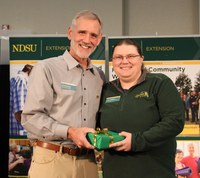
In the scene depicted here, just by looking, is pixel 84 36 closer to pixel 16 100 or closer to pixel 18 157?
pixel 16 100

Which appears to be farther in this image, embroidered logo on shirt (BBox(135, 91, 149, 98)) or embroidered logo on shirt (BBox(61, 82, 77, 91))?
embroidered logo on shirt (BBox(61, 82, 77, 91))

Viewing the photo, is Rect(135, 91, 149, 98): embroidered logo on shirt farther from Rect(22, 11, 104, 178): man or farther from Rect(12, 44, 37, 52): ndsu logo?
Answer: Rect(12, 44, 37, 52): ndsu logo

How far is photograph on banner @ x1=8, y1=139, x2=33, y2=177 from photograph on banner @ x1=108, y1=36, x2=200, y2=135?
1308 millimetres

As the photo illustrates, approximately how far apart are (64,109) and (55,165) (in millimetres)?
335

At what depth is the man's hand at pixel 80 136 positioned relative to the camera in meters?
1.74

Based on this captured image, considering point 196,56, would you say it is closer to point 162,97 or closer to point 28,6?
point 162,97

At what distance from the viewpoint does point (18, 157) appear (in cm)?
358

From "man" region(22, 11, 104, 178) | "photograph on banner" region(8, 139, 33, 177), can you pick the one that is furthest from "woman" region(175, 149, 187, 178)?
"man" region(22, 11, 104, 178)

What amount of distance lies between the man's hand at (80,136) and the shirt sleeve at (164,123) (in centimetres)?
24

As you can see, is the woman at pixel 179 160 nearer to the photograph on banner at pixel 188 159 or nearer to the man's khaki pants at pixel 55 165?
the photograph on banner at pixel 188 159

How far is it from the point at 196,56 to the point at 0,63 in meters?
2.20

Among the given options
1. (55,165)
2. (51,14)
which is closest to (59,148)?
(55,165)

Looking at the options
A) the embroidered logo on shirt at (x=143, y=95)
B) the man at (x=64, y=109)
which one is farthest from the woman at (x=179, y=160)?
the embroidered logo on shirt at (x=143, y=95)

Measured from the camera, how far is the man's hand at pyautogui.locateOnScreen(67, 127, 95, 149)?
1738 millimetres
